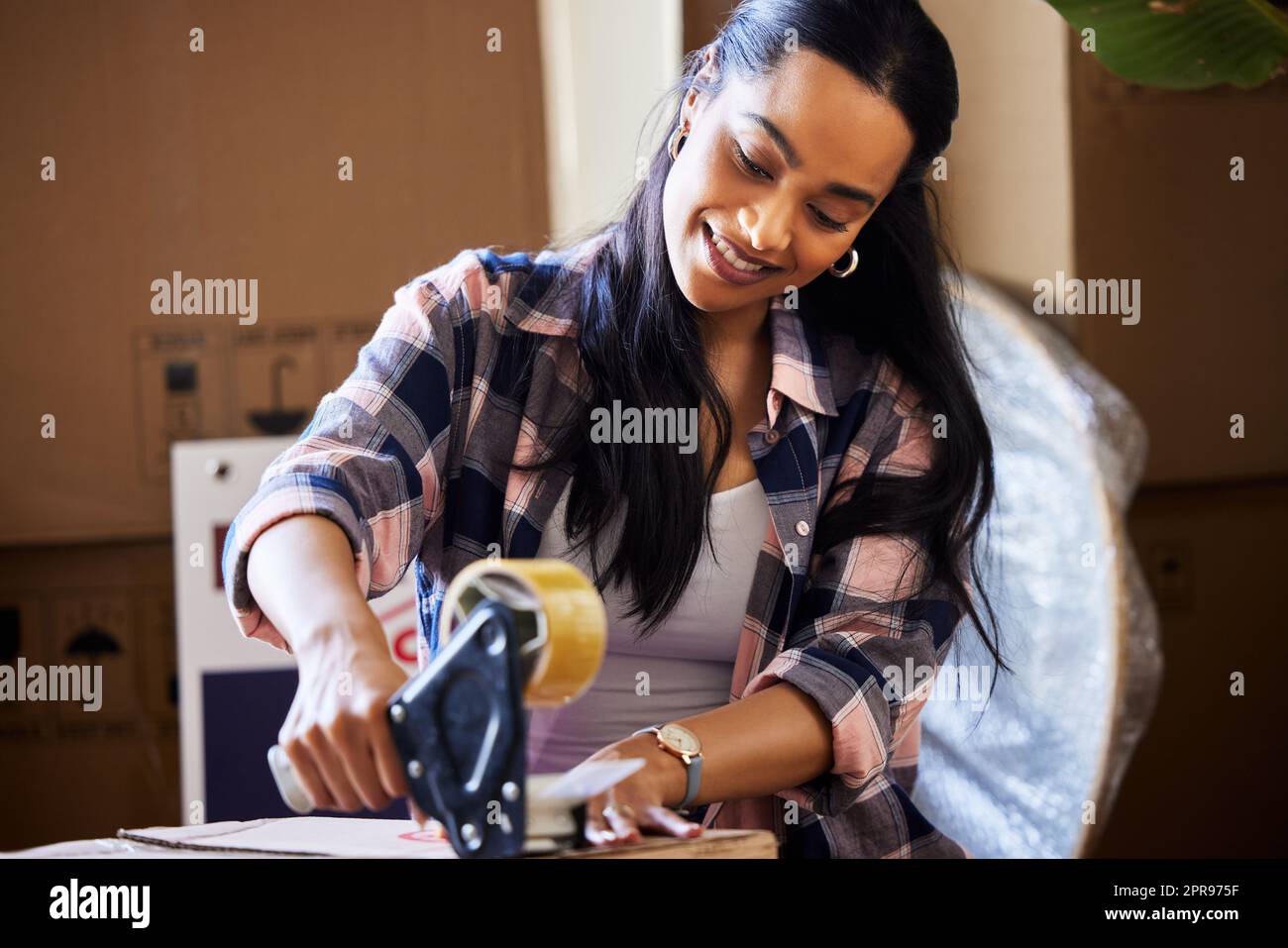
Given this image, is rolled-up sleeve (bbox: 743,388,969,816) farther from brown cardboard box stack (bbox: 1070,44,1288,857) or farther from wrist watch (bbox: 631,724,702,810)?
brown cardboard box stack (bbox: 1070,44,1288,857)

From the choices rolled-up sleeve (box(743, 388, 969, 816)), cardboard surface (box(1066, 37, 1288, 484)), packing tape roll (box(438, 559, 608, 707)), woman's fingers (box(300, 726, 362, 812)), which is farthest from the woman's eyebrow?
cardboard surface (box(1066, 37, 1288, 484))

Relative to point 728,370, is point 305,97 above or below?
above

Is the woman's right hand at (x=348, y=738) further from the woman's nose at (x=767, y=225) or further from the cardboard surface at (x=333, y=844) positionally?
the woman's nose at (x=767, y=225)

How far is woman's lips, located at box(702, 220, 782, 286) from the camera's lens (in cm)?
104

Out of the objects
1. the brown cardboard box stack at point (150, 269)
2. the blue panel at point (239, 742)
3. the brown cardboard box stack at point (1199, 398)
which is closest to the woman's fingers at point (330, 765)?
the blue panel at point (239, 742)

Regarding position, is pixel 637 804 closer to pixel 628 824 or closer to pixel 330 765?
pixel 628 824

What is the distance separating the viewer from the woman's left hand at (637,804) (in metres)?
0.75

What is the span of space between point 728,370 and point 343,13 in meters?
1.06

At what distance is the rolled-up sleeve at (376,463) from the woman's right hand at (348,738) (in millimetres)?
150

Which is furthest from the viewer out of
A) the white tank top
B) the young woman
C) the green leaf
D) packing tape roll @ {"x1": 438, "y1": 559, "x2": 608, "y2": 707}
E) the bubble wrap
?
the bubble wrap

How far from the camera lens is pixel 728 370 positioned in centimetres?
121

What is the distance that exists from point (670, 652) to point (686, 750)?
0.71 ft
